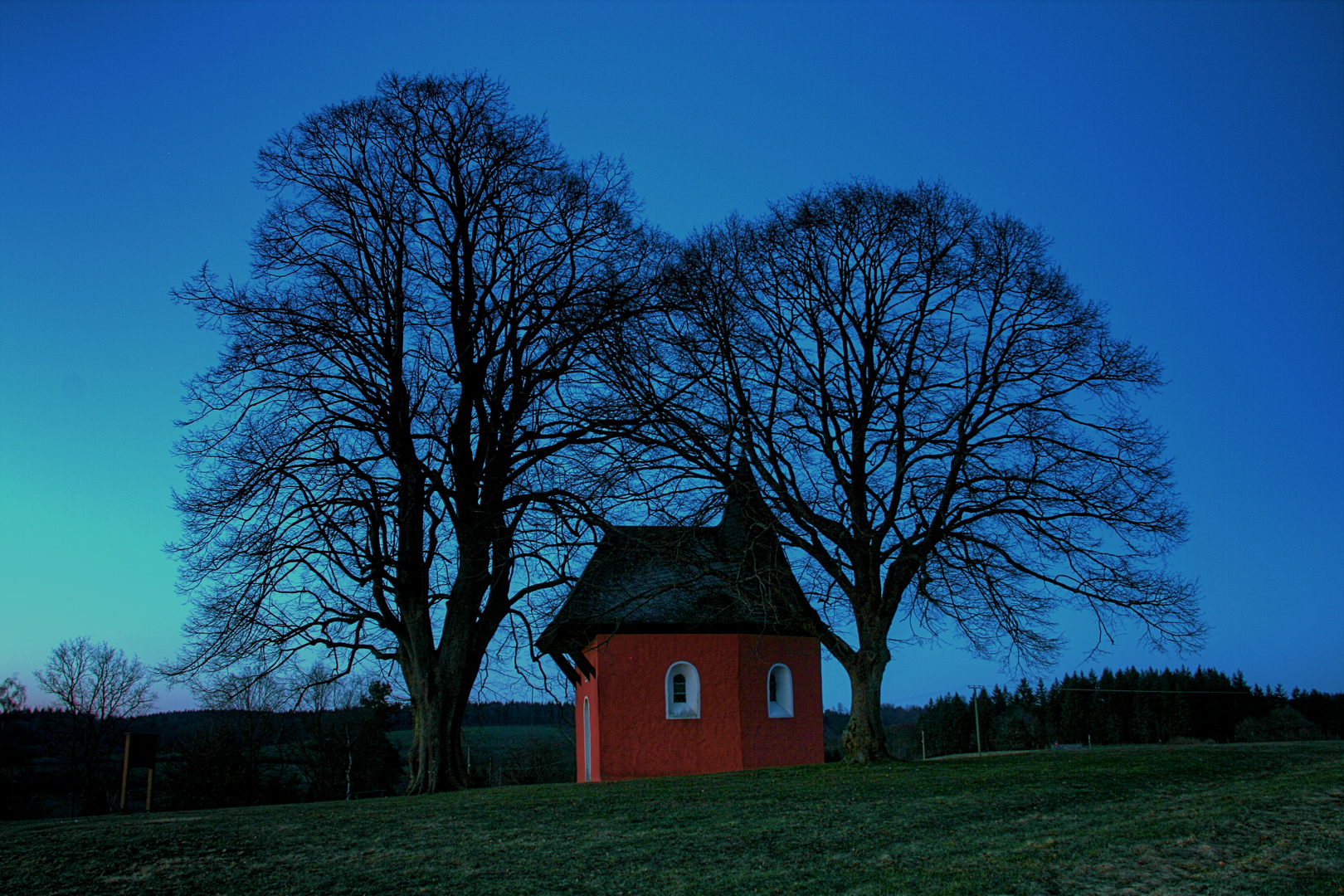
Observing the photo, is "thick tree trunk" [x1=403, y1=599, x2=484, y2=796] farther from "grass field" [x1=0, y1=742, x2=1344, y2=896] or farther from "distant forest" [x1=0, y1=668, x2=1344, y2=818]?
"distant forest" [x1=0, y1=668, x2=1344, y2=818]

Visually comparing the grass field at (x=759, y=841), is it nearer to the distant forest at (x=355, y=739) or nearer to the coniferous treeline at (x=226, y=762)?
the distant forest at (x=355, y=739)

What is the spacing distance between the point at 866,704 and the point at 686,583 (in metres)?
3.98

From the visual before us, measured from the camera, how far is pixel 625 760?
67.6 ft

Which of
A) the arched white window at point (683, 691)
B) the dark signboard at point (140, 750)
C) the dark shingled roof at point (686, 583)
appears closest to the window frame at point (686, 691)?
the arched white window at point (683, 691)

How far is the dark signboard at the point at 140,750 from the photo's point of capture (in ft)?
46.0

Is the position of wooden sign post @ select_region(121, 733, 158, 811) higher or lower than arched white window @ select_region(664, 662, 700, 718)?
lower

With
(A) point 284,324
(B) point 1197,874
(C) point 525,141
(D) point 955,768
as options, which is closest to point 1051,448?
(D) point 955,768

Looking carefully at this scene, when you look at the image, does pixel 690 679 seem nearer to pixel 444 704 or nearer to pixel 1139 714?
pixel 444 704

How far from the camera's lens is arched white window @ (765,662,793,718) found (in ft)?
70.7

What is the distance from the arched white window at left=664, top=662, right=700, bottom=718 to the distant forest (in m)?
16.0

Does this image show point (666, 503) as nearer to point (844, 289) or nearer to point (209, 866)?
point (844, 289)

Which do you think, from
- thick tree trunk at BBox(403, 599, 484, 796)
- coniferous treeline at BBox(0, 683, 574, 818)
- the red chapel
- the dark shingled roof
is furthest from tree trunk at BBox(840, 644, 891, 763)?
coniferous treeline at BBox(0, 683, 574, 818)

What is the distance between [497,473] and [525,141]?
653 cm

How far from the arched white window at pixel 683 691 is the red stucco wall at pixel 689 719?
0.11 m
